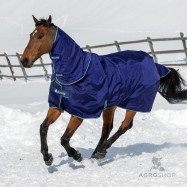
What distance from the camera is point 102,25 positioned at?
42812mm

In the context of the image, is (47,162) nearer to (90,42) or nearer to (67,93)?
(67,93)

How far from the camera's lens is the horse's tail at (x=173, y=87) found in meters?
7.17

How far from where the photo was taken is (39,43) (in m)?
5.24

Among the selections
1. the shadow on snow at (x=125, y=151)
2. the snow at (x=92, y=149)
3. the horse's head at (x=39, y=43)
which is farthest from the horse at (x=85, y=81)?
the snow at (x=92, y=149)

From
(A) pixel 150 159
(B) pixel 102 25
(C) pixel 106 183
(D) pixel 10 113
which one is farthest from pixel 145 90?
(B) pixel 102 25

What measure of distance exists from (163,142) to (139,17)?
3698cm

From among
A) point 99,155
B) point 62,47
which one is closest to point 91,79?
point 62,47

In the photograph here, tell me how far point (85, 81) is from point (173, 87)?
2.10 metres

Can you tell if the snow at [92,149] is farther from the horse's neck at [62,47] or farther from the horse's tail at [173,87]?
the horse's neck at [62,47]

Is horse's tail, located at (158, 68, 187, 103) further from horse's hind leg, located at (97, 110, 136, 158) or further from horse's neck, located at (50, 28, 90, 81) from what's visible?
horse's neck, located at (50, 28, 90, 81)

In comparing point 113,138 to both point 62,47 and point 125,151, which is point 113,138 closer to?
point 125,151

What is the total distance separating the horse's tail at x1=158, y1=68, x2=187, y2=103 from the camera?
7168mm

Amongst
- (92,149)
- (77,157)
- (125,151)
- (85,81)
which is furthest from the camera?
(92,149)

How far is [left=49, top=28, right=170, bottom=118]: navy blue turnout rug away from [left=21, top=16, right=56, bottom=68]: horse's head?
80 mm
